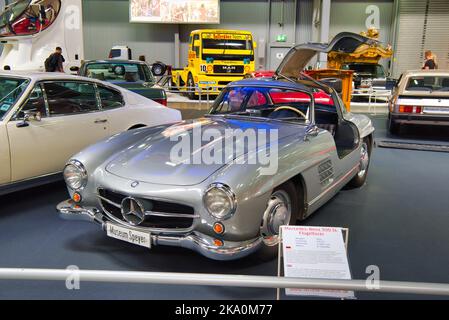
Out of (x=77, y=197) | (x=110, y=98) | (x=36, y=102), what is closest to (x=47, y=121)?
(x=36, y=102)

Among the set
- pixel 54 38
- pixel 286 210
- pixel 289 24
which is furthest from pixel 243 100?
pixel 289 24

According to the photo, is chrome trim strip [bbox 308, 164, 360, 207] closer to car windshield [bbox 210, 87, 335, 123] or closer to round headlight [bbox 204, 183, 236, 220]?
car windshield [bbox 210, 87, 335, 123]

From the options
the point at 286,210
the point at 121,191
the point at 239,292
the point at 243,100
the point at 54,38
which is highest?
the point at 54,38

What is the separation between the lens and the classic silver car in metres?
2.72

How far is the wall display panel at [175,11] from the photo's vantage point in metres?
19.0

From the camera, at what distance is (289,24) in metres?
20.0

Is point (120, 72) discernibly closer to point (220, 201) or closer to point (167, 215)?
point (167, 215)

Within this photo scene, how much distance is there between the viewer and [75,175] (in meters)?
3.27

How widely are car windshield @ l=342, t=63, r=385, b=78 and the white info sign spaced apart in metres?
13.0

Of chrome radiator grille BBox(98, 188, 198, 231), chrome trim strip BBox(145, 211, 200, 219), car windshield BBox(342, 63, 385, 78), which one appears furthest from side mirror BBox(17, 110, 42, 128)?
car windshield BBox(342, 63, 385, 78)

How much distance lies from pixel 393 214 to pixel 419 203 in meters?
0.54

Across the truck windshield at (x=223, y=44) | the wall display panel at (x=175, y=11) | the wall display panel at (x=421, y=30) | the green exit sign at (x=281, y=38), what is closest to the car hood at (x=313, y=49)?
the truck windshield at (x=223, y=44)

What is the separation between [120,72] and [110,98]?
352 cm

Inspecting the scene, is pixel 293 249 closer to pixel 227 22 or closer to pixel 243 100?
pixel 243 100
